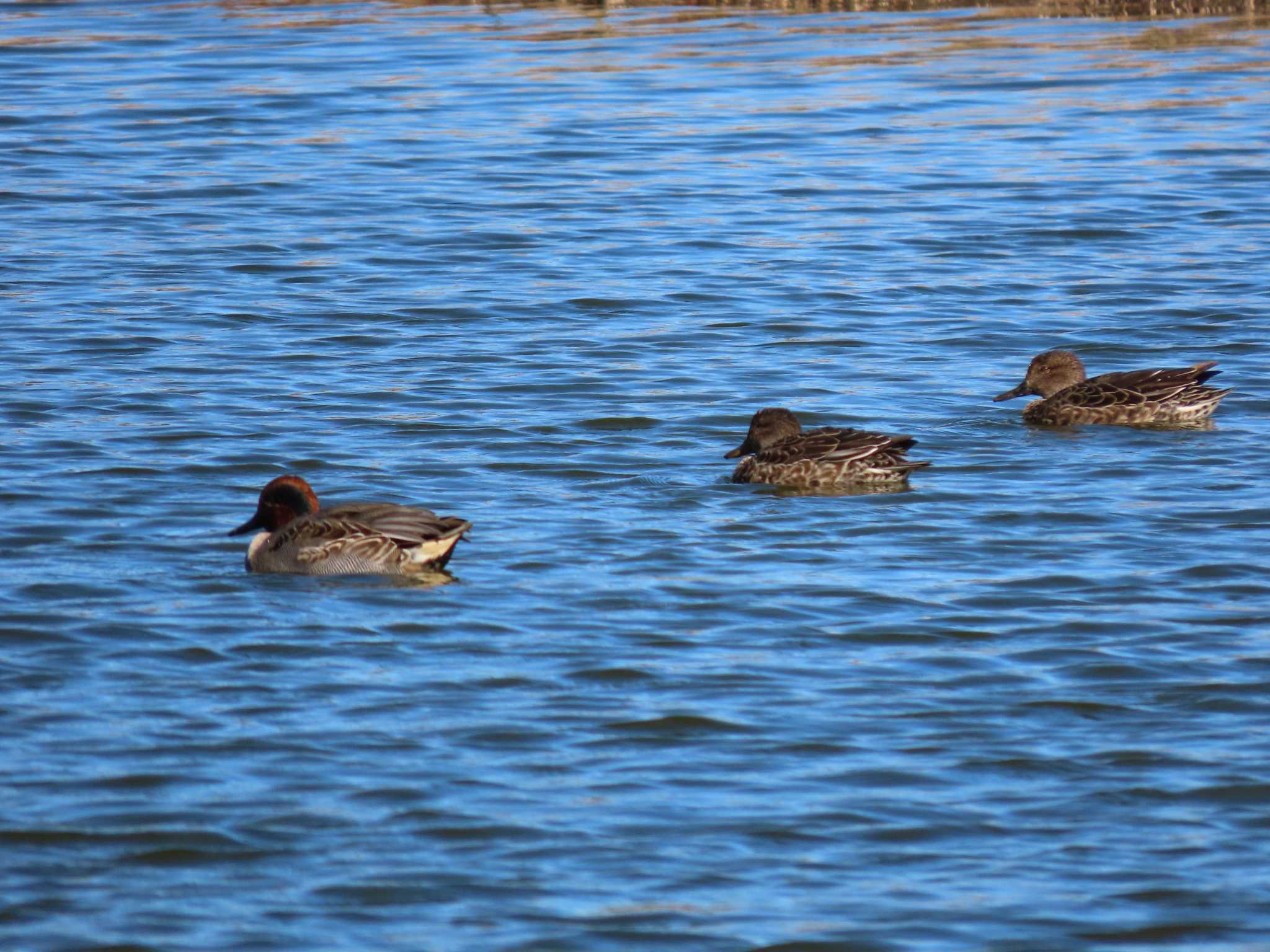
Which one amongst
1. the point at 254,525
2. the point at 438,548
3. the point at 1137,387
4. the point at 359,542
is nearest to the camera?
the point at 438,548

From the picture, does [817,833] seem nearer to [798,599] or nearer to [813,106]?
[798,599]

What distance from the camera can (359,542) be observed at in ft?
32.8

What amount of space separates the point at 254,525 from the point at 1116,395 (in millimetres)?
5301

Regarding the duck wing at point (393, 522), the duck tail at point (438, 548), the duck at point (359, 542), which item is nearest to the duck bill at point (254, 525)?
the duck at point (359, 542)

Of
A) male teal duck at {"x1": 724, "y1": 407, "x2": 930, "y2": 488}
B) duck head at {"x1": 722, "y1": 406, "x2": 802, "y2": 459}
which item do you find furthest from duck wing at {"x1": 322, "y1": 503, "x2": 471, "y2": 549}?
duck head at {"x1": 722, "y1": 406, "x2": 802, "y2": 459}

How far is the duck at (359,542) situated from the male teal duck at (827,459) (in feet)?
7.06

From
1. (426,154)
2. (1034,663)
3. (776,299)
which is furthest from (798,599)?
(426,154)

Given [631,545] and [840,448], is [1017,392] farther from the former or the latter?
[631,545]

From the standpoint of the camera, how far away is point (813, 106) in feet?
83.2

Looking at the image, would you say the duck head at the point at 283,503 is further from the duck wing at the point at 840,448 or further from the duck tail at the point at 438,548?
the duck wing at the point at 840,448

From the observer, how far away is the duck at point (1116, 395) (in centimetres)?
1288

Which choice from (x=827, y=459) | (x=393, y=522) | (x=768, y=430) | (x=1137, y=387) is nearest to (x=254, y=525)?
(x=393, y=522)

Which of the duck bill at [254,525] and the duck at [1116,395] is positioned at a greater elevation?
the duck bill at [254,525]

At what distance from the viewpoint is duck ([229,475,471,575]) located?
32.4ft
